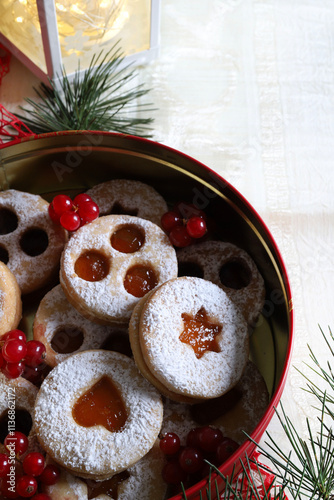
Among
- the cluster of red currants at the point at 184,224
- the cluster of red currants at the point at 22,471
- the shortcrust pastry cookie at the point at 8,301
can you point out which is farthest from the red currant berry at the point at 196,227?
the cluster of red currants at the point at 22,471

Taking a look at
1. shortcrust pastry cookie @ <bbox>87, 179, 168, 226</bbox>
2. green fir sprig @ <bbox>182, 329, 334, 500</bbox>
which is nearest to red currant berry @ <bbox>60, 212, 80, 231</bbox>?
shortcrust pastry cookie @ <bbox>87, 179, 168, 226</bbox>

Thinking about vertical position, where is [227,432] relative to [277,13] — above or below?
below

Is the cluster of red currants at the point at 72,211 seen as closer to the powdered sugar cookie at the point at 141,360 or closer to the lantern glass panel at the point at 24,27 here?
the powdered sugar cookie at the point at 141,360

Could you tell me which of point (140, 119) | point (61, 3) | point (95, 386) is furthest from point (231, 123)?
point (95, 386)

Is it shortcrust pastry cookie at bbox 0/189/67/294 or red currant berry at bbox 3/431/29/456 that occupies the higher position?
shortcrust pastry cookie at bbox 0/189/67/294

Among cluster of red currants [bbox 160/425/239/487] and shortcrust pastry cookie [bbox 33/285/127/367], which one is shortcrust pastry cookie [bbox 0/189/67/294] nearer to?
shortcrust pastry cookie [bbox 33/285/127/367]

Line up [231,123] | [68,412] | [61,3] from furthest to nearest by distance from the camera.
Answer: [231,123]
[61,3]
[68,412]

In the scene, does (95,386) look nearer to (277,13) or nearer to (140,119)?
(140,119)
